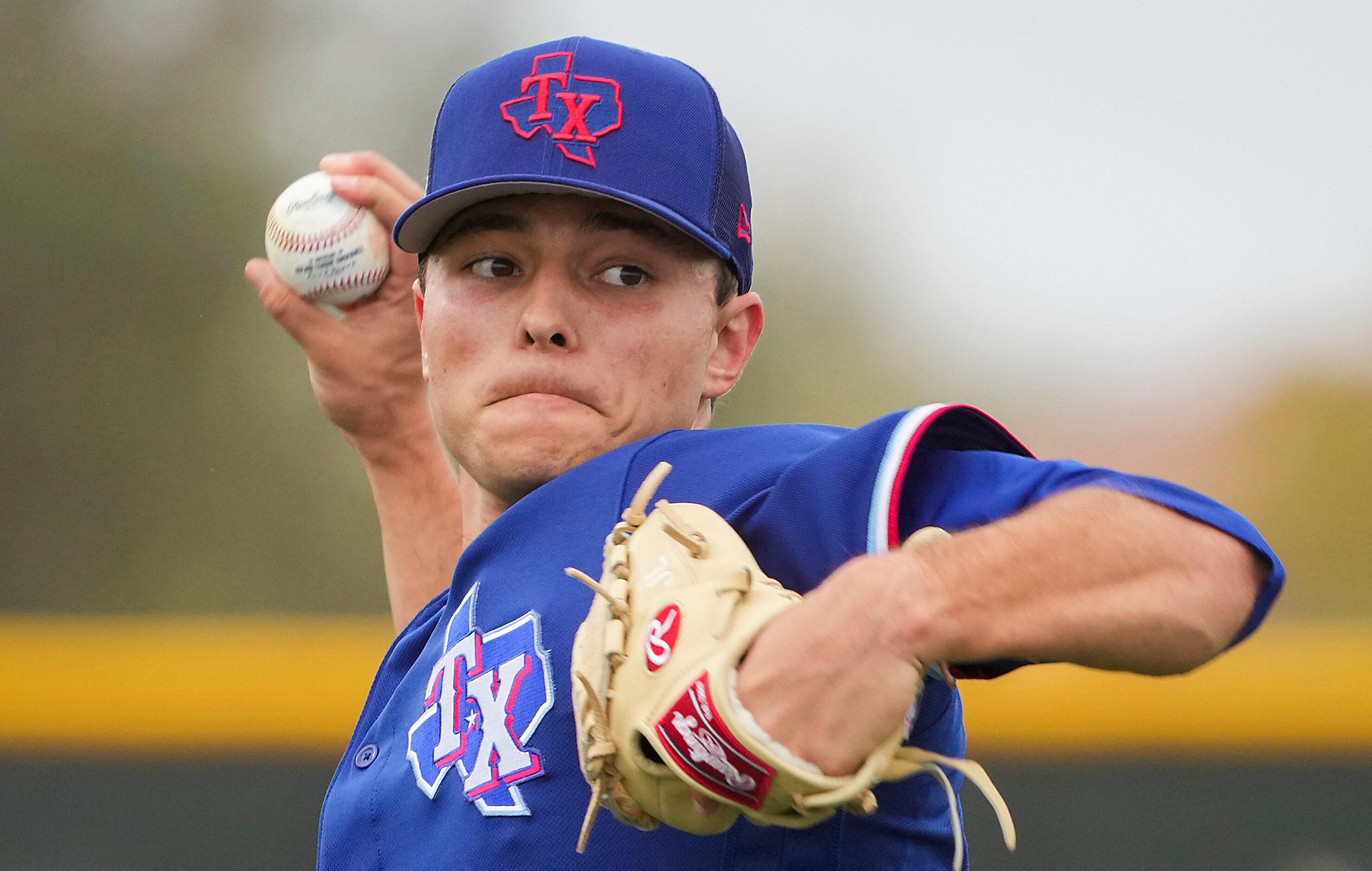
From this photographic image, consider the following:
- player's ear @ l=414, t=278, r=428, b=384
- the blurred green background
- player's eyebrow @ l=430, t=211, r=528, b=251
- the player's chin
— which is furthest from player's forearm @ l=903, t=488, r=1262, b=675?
the blurred green background

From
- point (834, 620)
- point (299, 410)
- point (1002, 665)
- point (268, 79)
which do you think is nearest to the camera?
point (834, 620)

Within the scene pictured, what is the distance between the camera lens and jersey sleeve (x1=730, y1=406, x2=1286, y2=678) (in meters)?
0.85

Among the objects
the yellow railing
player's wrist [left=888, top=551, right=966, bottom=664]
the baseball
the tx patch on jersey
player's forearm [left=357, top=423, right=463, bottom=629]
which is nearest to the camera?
player's wrist [left=888, top=551, right=966, bottom=664]

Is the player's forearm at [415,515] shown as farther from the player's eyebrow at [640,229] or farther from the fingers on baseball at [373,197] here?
the player's eyebrow at [640,229]

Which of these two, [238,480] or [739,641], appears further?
[238,480]

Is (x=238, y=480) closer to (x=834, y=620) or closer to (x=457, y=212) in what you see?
(x=457, y=212)

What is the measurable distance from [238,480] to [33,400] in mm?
1249

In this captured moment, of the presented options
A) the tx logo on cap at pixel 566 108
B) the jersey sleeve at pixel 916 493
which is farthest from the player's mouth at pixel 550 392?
the jersey sleeve at pixel 916 493

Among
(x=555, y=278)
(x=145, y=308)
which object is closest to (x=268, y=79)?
(x=145, y=308)

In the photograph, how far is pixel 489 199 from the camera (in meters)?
1.43

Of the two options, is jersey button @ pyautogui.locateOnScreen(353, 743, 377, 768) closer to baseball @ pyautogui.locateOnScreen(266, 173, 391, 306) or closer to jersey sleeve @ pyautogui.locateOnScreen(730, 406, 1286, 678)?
jersey sleeve @ pyautogui.locateOnScreen(730, 406, 1286, 678)

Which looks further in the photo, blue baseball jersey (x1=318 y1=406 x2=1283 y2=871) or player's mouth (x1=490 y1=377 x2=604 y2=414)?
player's mouth (x1=490 y1=377 x2=604 y2=414)

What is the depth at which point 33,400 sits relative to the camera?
7703 mm

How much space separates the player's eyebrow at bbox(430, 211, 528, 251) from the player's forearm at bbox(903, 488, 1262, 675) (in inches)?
29.5
